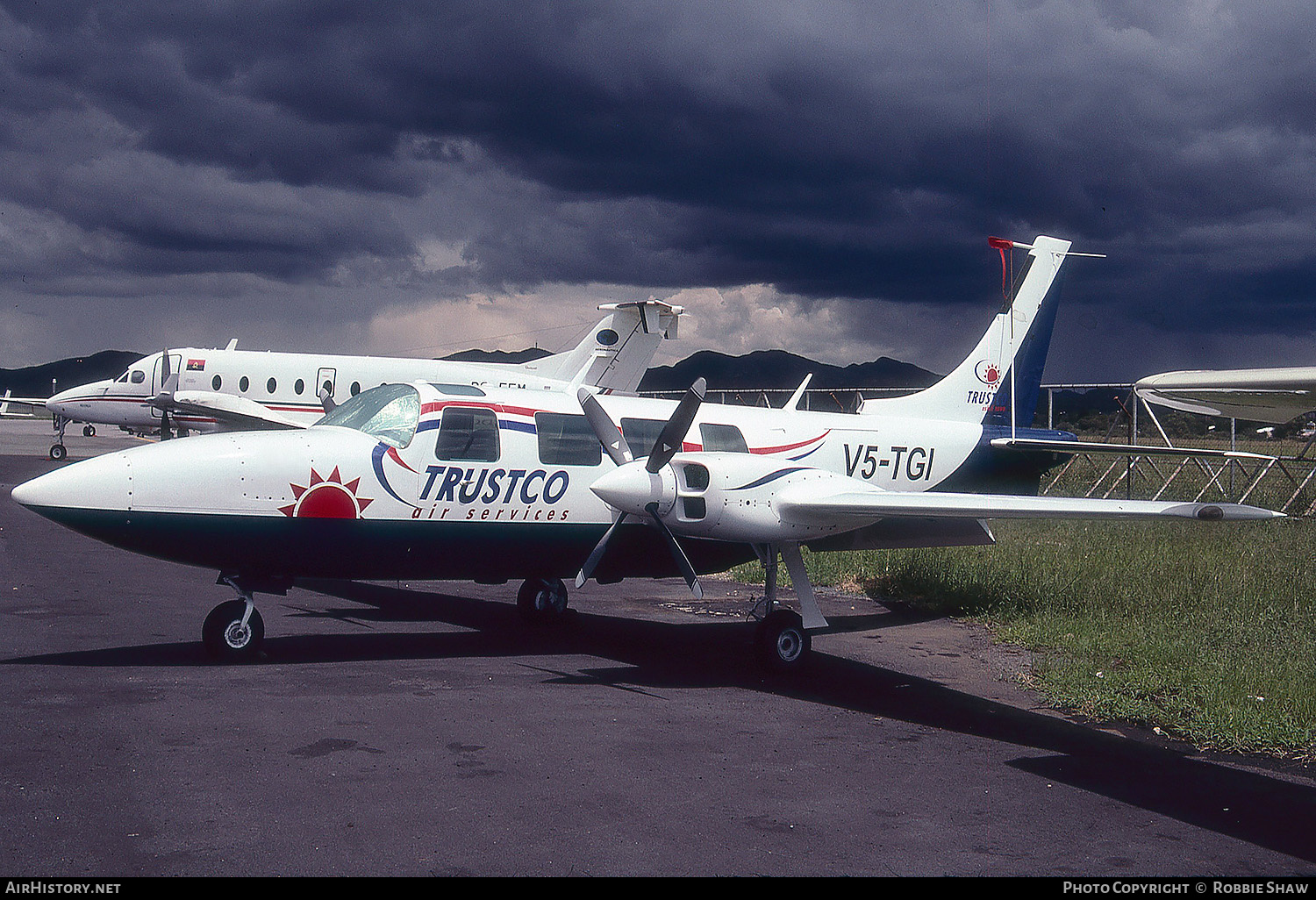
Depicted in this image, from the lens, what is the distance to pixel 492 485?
9.91 meters

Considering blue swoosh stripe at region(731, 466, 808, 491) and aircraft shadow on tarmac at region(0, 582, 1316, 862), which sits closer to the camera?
aircraft shadow on tarmac at region(0, 582, 1316, 862)

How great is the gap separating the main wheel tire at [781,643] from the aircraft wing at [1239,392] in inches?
153

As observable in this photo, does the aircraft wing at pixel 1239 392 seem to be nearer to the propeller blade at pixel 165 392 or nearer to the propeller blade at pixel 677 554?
the propeller blade at pixel 677 554

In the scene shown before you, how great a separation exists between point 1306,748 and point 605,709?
538cm

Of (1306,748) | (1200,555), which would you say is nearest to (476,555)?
(1306,748)

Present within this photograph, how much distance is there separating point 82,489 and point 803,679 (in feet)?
22.4

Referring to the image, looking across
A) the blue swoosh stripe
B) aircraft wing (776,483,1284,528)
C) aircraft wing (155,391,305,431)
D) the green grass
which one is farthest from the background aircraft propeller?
aircraft wing (155,391,305,431)

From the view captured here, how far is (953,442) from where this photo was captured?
1317cm

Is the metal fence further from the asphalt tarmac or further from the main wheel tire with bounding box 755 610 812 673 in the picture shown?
the asphalt tarmac

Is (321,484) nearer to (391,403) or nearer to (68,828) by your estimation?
(391,403)

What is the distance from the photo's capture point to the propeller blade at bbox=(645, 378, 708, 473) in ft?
29.7

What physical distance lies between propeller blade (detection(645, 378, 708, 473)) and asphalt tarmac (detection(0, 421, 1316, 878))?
2.08 metres

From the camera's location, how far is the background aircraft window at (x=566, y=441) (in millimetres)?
10250

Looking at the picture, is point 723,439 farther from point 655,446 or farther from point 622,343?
point 622,343
